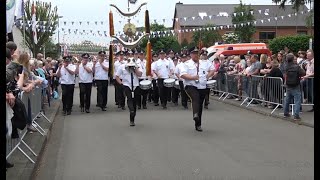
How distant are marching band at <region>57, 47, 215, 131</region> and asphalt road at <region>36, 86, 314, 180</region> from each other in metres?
0.86

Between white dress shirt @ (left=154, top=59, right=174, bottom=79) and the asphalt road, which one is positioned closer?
the asphalt road

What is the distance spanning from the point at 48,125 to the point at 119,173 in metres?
5.67

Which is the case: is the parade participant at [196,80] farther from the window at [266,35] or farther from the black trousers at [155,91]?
the window at [266,35]

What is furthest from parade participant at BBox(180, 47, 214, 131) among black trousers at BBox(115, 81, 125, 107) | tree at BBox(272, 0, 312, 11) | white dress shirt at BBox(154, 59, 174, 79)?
tree at BBox(272, 0, 312, 11)

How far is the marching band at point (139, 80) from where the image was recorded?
40.3 feet

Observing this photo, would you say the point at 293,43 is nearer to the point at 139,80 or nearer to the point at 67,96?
the point at 67,96

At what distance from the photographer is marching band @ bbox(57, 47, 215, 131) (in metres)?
12.3

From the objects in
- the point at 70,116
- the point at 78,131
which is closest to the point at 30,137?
the point at 78,131

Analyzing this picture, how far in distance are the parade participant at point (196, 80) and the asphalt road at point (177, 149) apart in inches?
20.1

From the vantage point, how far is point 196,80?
1212 centimetres

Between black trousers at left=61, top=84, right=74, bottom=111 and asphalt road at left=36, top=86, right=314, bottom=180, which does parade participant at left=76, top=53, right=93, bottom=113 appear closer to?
black trousers at left=61, top=84, right=74, bottom=111

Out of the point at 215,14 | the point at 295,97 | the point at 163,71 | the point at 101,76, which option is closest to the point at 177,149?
the point at 295,97

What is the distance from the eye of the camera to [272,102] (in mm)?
16344

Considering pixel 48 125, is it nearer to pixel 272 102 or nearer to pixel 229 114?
pixel 229 114
